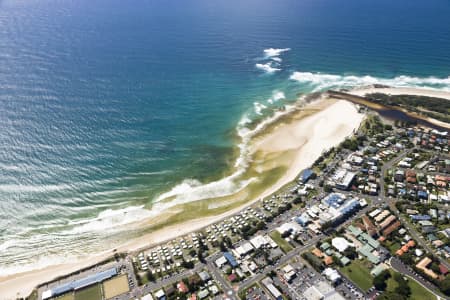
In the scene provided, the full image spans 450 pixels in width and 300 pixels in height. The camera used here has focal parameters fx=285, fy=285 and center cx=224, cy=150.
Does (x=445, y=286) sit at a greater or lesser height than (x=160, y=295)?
lesser

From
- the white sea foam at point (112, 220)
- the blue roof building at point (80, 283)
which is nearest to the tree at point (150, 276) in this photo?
the blue roof building at point (80, 283)

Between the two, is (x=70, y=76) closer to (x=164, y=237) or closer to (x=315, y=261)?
(x=164, y=237)

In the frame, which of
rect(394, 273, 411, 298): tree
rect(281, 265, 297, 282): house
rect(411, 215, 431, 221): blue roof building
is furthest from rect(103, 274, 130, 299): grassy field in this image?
rect(411, 215, 431, 221): blue roof building

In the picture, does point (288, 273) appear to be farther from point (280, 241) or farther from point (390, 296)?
point (390, 296)

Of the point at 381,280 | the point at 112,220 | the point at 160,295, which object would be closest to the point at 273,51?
the point at 112,220

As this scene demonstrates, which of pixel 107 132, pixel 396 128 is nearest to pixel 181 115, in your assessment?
pixel 107 132

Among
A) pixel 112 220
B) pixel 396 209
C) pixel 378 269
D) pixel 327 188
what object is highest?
pixel 112 220
